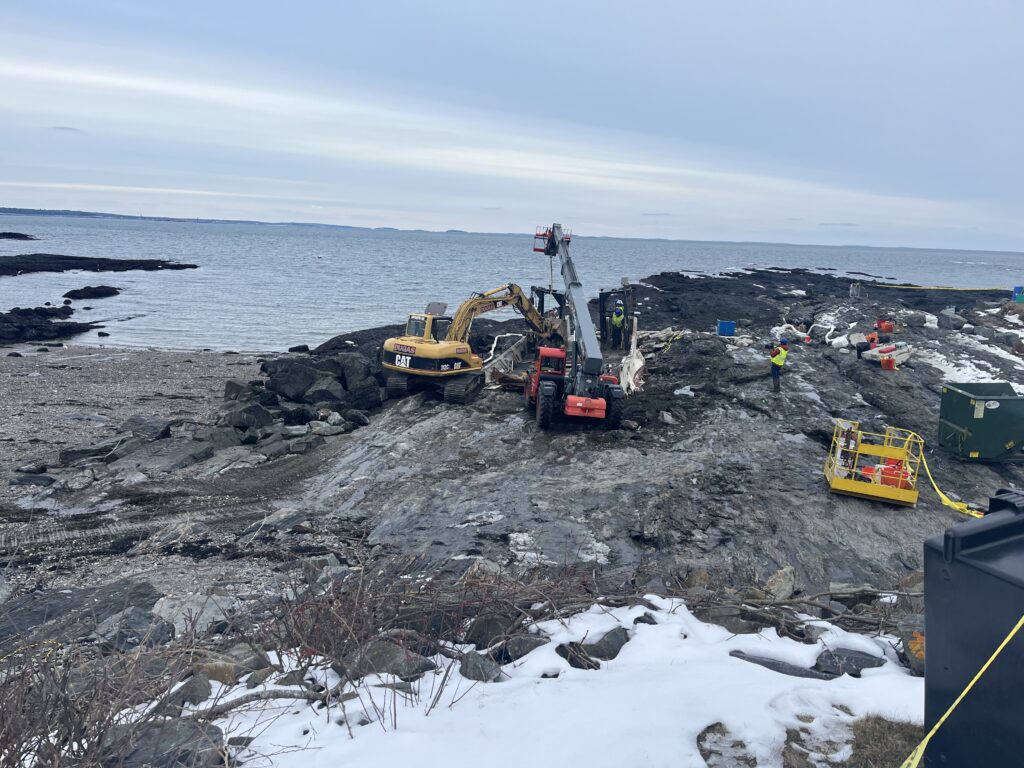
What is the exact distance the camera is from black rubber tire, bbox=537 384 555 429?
1559 cm

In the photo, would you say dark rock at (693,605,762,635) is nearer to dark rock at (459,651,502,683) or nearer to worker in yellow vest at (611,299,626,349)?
dark rock at (459,651,502,683)

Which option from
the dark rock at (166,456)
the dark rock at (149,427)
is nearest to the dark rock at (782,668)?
the dark rock at (166,456)

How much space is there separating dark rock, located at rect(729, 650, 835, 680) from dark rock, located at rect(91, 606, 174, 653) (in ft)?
17.6

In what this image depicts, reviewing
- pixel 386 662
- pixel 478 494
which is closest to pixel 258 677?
pixel 386 662

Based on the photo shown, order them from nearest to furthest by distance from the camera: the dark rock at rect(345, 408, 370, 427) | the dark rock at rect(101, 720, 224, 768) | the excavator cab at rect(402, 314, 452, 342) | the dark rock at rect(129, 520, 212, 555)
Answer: the dark rock at rect(101, 720, 224, 768), the dark rock at rect(129, 520, 212, 555), the dark rock at rect(345, 408, 370, 427), the excavator cab at rect(402, 314, 452, 342)

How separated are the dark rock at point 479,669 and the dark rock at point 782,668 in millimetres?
1959

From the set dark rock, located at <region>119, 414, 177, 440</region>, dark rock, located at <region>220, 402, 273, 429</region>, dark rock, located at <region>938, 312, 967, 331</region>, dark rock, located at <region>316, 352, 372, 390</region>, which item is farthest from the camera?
dark rock, located at <region>938, 312, 967, 331</region>

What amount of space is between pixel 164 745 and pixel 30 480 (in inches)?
469

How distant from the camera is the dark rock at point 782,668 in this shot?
217 inches

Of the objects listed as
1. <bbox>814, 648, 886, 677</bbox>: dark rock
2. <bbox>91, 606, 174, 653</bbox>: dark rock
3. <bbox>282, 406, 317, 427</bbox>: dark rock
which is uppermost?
<bbox>814, 648, 886, 677</bbox>: dark rock

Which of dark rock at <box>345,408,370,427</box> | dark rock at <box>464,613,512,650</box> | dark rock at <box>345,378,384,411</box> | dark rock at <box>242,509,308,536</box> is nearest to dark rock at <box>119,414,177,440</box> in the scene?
dark rock at <box>345,408,370,427</box>

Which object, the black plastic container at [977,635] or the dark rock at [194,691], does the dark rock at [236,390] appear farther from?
the black plastic container at [977,635]

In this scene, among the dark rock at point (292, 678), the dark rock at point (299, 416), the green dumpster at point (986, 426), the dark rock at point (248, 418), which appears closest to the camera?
the dark rock at point (292, 678)

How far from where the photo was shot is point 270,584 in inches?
366
